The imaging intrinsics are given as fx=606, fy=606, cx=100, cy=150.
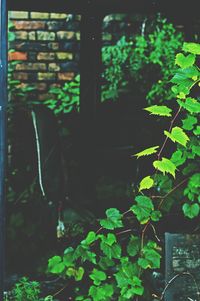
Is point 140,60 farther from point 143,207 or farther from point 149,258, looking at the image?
point 149,258

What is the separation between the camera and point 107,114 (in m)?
5.30

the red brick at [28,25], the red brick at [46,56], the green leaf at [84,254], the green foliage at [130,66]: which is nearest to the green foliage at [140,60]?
the green foliage at [130,66]

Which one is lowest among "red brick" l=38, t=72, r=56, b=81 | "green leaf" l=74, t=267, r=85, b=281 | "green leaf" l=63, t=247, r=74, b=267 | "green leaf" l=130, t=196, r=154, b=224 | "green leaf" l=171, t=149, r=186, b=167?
"green leaf" l=74, t=267, r=85, b=281

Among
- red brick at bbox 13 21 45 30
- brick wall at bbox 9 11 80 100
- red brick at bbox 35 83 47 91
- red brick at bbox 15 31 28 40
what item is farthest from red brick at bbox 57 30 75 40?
red brick at bbox 35 83 47 91

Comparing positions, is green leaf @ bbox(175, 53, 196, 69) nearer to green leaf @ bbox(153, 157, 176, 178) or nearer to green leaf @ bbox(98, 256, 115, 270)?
green leaf @ bbox(153, 157, 176, 178)

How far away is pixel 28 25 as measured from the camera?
569 centimetres

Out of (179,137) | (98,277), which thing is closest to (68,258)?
(98,277)

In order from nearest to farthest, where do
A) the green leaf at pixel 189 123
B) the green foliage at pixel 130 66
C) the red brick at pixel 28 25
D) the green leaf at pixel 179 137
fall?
1. the green leaf at pixel 179 137
2. the green leaf at pixel 189 123
3. the green foliage at pixel 130 66
4. the red brick at pixel 28 25

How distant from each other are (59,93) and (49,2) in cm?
184

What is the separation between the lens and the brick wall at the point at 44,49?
569 centimetres

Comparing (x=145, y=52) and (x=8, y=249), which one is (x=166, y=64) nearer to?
(x=145, y=52)

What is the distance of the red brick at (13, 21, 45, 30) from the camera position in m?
5.67

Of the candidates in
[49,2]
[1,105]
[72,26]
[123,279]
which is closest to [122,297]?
[123,279]

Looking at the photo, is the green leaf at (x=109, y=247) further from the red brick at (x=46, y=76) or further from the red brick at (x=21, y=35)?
the red brick at (x=21, y=35)
